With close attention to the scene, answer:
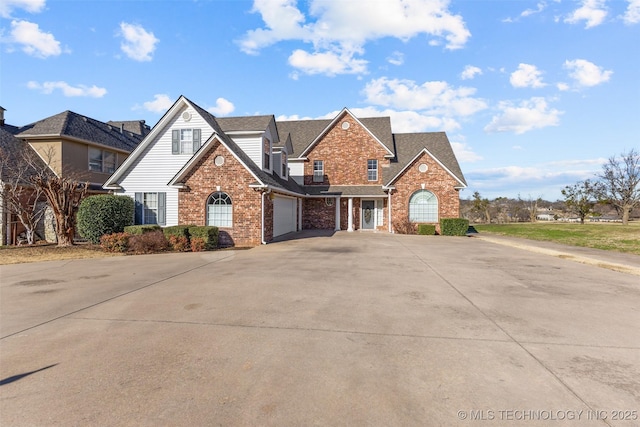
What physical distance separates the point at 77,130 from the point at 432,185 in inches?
965

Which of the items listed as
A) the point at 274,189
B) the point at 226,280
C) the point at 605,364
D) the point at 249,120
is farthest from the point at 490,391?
the point at 249,120

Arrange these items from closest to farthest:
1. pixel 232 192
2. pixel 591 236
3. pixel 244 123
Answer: pixel 232 192
pixel 244 123
pixel 591 236

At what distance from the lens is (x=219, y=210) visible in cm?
1697

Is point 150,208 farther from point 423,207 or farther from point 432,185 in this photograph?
point 432,185

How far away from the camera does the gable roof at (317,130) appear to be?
26844 mm

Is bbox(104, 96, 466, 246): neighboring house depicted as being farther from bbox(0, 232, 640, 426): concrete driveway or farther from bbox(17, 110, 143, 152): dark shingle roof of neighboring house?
bbox(0, 232, 640, 426): concrete driveway

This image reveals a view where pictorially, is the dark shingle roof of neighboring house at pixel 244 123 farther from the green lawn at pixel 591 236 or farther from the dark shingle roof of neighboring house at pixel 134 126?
the green lawn at pixel 591 236

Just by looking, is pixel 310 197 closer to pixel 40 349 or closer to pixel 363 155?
pixel 363 155

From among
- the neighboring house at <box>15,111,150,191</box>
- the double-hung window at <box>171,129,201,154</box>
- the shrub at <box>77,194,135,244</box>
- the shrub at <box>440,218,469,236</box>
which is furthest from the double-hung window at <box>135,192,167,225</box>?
the shrub at <box>440,218,469,236</box>

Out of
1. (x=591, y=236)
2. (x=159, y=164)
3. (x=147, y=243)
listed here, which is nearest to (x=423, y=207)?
(x=591, y=236)

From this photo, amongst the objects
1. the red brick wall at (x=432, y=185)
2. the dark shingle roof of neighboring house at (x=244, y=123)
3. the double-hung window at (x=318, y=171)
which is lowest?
the red brick wall at (x=432, y=185)

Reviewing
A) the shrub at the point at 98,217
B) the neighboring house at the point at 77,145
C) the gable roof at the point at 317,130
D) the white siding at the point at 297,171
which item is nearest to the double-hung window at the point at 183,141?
the shrub at the point at 98,217

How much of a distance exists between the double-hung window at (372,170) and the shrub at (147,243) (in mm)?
17187

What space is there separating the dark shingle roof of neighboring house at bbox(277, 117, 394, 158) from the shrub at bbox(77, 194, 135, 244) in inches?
575
